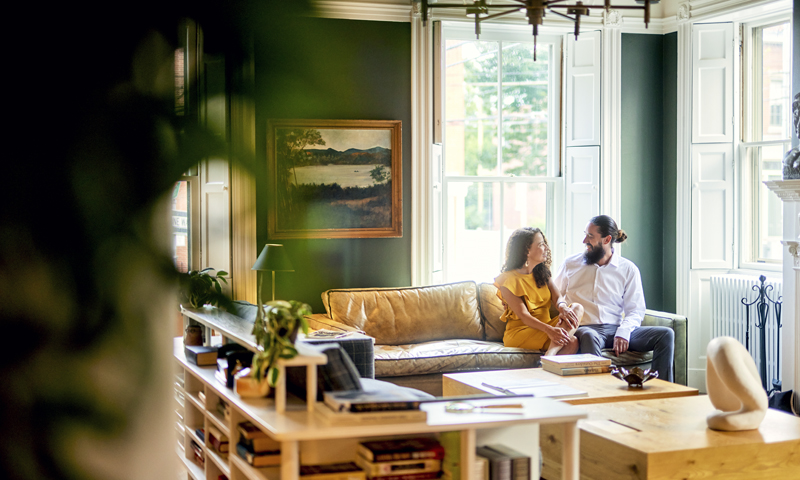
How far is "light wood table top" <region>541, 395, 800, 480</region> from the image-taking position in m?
2.97

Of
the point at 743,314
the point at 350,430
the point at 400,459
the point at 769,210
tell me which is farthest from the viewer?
the point at 769,210

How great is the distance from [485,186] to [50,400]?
6247 millimetres

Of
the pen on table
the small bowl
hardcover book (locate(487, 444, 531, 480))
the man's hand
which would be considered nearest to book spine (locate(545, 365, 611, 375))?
the small bowl

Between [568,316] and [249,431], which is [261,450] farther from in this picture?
[568,316]

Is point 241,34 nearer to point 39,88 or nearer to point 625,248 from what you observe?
point 39,88

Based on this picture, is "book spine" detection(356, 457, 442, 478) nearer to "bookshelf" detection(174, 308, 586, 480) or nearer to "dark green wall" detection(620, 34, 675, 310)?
"bookshelf" detection(174, 308, 586, 480)

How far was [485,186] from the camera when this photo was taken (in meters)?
6.52

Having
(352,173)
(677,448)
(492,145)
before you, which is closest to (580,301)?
(492,145)

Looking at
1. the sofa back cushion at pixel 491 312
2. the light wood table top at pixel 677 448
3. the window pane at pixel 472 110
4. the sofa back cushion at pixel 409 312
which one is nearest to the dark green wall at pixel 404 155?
the sofa back cushion at pixel 409 312

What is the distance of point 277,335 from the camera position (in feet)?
8.25

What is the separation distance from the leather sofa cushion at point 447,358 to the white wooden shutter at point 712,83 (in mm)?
2491

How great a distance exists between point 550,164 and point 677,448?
3.92 meters

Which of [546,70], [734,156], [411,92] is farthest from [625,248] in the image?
[411,92]

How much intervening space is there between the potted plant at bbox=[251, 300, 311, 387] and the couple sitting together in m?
2.96
